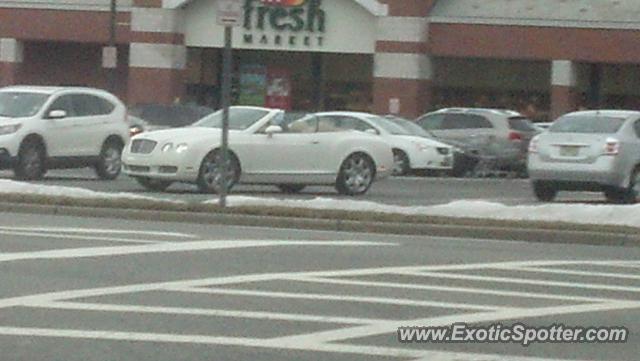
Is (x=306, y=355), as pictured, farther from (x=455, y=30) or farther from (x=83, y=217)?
(x=455, y=30)

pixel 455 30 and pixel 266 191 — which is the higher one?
pixel 455 30

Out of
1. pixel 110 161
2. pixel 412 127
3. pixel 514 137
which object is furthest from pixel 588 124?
pixel 514 137

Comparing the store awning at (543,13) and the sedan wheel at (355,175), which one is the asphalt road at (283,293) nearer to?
the sedan wheel at (355,175)

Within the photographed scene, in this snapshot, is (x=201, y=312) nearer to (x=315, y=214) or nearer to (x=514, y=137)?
(x=315, y=214)

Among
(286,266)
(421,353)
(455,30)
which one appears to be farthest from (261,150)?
(455,30)

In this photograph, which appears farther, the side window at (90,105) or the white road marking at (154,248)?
the side window at (90,105)

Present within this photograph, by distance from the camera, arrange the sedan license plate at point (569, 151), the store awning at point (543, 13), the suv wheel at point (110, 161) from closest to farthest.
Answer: the sedan license plate at point (569, 151) → the suv wheel at point (110, 161) → the store awning at point (543, 13)

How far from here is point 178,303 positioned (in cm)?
1330

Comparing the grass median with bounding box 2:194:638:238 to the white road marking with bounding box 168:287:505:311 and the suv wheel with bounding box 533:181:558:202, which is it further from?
the white road marking with bounding box 168:287:505:311

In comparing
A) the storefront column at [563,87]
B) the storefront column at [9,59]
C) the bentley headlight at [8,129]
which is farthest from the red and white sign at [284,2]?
the bentley headlight at [8,129]

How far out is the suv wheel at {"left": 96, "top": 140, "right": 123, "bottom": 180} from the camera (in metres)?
32.1

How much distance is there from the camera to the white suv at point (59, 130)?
30.2 m

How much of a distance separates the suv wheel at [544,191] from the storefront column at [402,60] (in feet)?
82.0

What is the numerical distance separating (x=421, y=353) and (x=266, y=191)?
1859 cm
